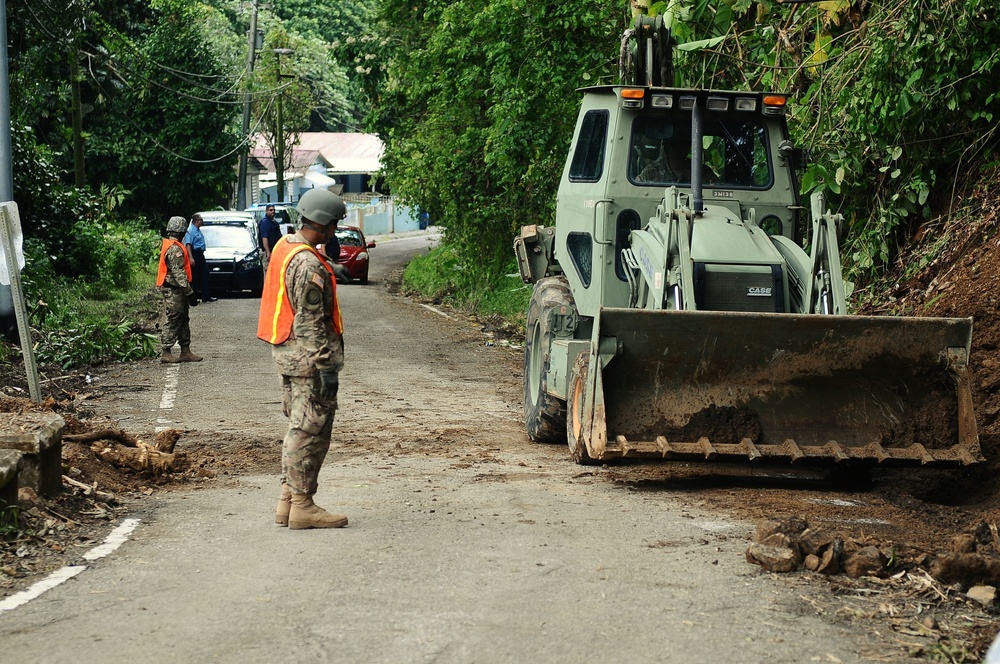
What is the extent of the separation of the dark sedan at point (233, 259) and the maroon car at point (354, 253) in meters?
4.46

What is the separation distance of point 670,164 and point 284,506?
4.34m

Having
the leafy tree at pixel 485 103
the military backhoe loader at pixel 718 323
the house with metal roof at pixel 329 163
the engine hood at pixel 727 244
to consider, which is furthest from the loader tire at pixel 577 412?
the house with metal roof at pixel 329 163

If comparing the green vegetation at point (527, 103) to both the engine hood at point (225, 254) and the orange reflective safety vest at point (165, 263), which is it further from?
the engine hood at point (225, 254)

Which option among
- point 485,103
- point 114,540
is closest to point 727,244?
point 114,540

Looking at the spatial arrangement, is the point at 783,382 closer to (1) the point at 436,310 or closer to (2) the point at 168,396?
(2) the point at 168,396

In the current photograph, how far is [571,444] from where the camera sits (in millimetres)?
9547

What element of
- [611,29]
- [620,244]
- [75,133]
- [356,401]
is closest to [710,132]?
[620,244]

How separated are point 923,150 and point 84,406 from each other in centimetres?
907

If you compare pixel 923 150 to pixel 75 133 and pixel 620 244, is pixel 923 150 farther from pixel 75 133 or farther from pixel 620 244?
pixel 75 133

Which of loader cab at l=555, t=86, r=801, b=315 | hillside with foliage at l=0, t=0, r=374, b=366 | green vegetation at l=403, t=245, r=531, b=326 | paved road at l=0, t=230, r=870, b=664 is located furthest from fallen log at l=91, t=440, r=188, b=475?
green vegetation at l=403, t=245, r=531, b=326

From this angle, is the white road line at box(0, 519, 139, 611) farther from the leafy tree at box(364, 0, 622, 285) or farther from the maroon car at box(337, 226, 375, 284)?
the maroon car at box(337, 226, 375, 284)

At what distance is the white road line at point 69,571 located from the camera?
600 cm

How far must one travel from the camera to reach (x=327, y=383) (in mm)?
7301

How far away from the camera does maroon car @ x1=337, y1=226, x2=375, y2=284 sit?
34.2m
